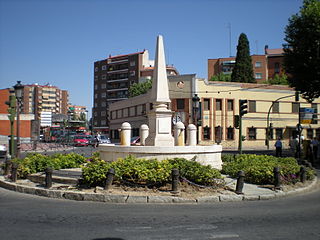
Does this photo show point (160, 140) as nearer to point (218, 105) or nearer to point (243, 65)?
point (218, 105)

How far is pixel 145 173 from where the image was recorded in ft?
29.8

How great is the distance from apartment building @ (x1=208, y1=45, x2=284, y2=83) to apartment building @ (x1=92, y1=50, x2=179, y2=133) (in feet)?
35.1

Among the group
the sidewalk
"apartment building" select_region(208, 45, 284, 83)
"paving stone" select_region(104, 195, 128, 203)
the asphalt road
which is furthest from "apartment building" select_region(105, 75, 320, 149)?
the asphalt road

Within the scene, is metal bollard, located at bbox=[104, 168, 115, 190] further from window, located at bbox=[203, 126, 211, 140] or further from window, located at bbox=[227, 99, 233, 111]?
window, located at bbox=[227, 99, 233, 111]

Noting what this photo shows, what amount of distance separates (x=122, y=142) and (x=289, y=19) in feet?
52.3

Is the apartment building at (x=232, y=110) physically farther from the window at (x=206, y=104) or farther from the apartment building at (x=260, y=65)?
Result: the apartment building at (x=260, y=65)

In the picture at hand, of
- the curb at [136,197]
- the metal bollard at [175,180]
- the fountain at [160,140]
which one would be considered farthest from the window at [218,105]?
the metal bollard at [175,180]

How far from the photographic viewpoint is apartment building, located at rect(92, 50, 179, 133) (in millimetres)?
77125

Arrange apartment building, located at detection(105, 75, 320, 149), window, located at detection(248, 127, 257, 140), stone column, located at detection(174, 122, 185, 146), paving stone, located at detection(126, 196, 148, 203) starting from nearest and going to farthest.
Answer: paving stone, located at detection(126, 196, 148, 203) → stone column, located at detection(174, 122, 185, 146) → apartment building, located at detection(105, 75, 320, 149) → window, located at detection(248, 127, 257, 140)

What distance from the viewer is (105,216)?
6.64 meters

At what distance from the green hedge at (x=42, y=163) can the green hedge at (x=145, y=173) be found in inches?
140

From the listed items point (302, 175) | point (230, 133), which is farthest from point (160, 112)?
point (230, 133)

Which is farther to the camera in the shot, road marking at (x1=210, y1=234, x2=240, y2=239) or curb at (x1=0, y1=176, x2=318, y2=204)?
curb at (x1=0, y1=176, x2=318, y2=204)

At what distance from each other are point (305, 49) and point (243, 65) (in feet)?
100
